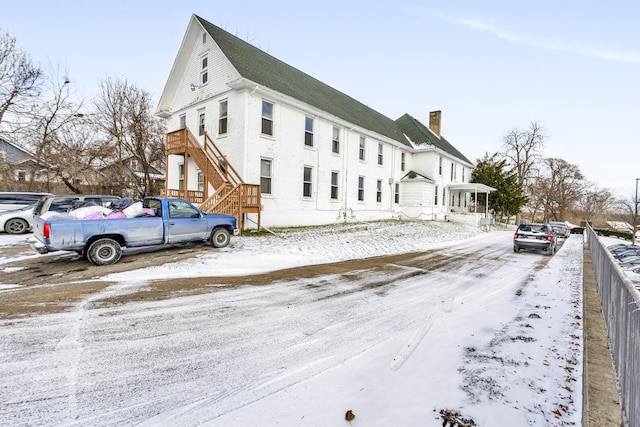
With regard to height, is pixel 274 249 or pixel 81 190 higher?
pixel 81 190

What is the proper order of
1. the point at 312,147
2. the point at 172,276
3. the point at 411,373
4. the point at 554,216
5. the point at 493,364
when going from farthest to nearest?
the point at 554,216 → the point at 312,147 → the point at 172,276 → the point at 493,364 → the point at 411,373

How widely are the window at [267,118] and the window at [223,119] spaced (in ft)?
7.01

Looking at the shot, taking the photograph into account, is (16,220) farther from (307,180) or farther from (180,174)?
(307,180)

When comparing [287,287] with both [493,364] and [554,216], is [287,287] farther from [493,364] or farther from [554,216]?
[554,216]

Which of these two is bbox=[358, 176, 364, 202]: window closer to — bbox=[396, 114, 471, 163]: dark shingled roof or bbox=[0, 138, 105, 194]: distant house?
bbox=[396, 114, 471, 163]: dark shingled roof

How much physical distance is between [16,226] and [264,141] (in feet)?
36.9

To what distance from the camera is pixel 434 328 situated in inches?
184

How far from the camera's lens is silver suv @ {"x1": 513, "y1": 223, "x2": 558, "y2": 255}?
519 inches

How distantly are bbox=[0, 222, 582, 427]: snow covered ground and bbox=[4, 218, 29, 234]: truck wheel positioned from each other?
10.1 metres

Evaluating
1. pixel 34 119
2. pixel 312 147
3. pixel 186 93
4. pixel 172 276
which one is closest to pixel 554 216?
pixel 312 147

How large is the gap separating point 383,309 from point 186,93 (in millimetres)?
19039

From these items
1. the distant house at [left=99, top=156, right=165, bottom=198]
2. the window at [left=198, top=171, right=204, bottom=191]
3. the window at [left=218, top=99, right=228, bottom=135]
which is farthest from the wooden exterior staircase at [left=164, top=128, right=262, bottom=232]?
the distant house at [left=99, top=156, right=165, bottom=198]

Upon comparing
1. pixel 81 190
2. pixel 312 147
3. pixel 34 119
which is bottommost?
pixel 81 190

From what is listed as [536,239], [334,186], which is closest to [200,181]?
[334,186]
